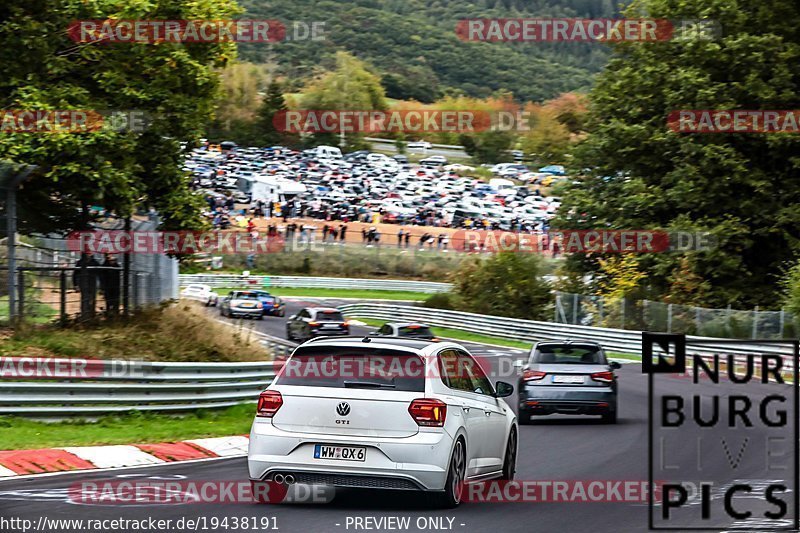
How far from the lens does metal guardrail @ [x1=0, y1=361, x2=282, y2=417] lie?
17.4 meters

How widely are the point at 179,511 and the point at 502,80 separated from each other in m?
176

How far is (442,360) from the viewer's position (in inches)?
453

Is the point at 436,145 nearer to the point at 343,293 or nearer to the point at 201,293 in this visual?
the point at 343,293

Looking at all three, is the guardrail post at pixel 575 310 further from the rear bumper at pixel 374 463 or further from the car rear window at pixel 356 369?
the rear bumper at pixel 374 463

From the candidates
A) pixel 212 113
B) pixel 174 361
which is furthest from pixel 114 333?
pixel 212 113

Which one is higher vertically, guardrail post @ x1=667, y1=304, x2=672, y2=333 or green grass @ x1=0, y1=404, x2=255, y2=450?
green grass @ x1=0, y1=404, x2=255, y2=450

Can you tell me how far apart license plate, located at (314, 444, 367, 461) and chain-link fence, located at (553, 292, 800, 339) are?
28.4m

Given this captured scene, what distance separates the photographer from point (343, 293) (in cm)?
7488

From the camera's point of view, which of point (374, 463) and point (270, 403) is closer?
point (374, 463)
